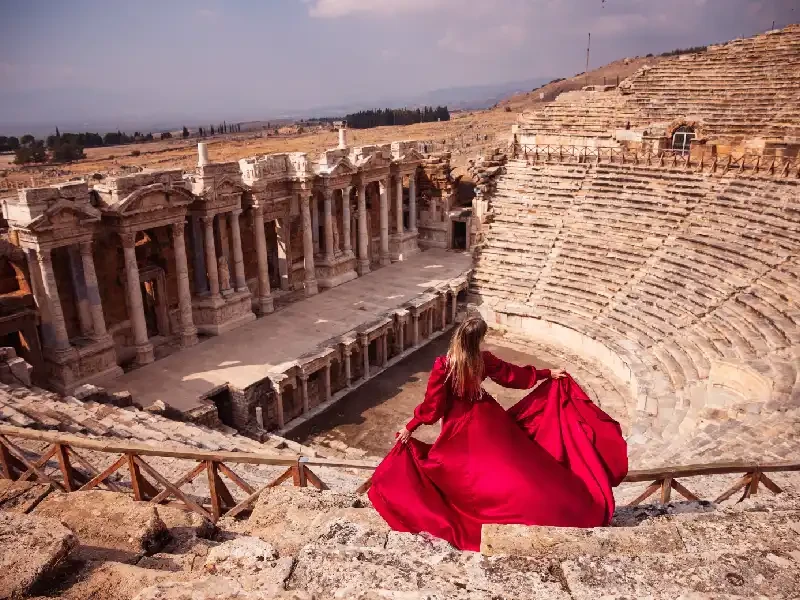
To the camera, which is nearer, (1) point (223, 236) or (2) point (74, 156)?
(1) point (223, 236)

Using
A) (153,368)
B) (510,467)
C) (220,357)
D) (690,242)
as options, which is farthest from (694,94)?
(510,467)

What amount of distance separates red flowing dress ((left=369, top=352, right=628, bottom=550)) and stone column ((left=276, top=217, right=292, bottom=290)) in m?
18.8

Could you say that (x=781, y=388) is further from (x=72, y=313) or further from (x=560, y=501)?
(x=72, y=313)

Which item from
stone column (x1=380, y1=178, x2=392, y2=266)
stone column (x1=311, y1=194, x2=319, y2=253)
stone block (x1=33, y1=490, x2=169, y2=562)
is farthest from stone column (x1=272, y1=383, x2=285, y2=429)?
stone column (x1=380, y1=178, x2=392, y2=266)

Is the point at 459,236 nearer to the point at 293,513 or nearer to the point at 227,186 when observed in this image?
the point at 227,186

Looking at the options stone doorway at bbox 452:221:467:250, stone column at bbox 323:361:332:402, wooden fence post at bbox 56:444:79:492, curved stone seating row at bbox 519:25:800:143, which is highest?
curved stone seating row at bbox 519:25:800:143

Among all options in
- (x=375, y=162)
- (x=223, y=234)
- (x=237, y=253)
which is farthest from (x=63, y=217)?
(x=375, y=162)

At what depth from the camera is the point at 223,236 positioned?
2073 cm

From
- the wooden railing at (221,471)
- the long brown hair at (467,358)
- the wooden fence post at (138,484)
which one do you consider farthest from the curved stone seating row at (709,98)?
the wooden fence post at (138,484)

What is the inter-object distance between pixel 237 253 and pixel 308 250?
3.28m

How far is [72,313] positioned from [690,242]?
59.9 ft

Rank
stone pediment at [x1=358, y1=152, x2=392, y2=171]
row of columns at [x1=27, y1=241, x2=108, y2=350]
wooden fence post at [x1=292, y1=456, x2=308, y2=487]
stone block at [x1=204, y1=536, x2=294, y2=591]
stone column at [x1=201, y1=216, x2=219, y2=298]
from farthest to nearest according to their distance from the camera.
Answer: stone pediment at [x1=358, y1=152, x2=392, y2=171], stone column at [x1=201, y1=216, x2=219, y2=298], row of columns at [x1=27, y1=241, x2=108, y2=350], wooden fence post at [x1=292, y1=456, x2=308, y2=487], stone block at [x1=204, y1=536, x2=294, y2=591]

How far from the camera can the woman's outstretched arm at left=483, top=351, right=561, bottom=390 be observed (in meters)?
5.72

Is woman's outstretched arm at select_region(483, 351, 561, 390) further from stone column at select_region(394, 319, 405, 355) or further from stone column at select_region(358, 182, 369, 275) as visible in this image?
stone column at select_region(358, 182, 369, 275)
